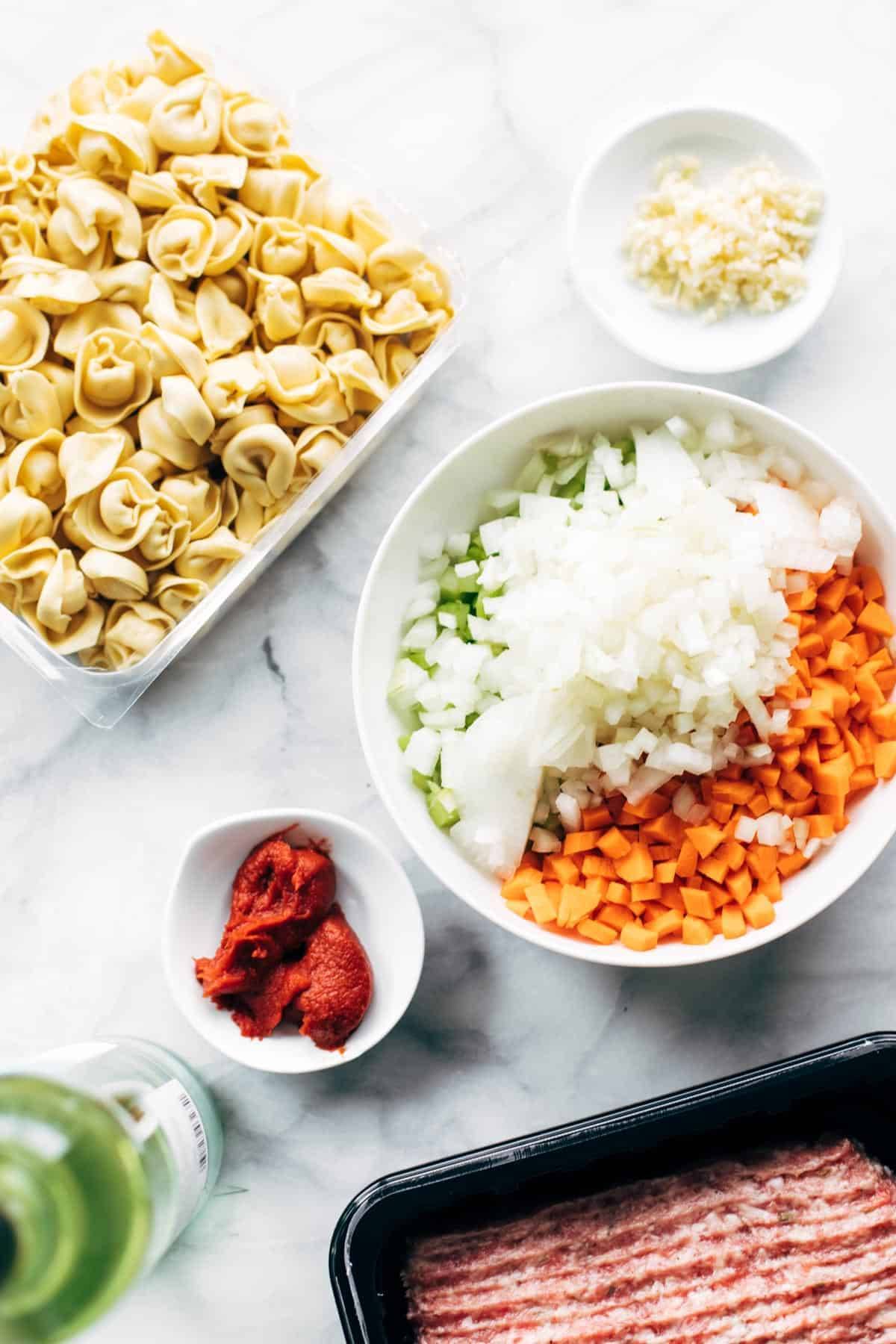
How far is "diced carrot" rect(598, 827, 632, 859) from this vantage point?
59.1 inches

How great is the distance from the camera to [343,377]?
1652mm

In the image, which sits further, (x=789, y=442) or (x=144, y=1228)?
(x=789, y=442)

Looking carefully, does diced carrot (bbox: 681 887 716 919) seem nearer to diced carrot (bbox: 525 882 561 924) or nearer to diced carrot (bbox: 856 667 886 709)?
diced carrot (bbox: 525 882 561 924)

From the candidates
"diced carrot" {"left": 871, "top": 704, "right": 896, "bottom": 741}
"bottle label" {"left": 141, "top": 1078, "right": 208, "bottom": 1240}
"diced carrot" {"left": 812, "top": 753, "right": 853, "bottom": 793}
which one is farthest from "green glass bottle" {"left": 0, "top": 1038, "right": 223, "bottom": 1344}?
"diced carrot" {"left": 871, "top": 704, "right": 896, "bottom": 741}

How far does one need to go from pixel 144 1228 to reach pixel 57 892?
0.55 metres

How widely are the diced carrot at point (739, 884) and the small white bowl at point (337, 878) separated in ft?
1.38

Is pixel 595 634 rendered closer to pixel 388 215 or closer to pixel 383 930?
pixel 383 930

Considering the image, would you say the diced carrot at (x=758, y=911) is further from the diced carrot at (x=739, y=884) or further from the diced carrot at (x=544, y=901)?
the diced carrot at (x=544, y=901)

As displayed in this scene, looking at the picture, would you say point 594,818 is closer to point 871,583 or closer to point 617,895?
point 617,895

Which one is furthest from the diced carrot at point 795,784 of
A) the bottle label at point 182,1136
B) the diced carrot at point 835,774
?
the bottle label at point 182,1136

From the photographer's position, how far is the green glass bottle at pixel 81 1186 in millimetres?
1318

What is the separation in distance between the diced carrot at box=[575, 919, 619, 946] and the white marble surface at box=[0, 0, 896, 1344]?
0.24 meters

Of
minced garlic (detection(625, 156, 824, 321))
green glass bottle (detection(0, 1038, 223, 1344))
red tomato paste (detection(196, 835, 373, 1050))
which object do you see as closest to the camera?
green glass bottle (detection(0, 1038, 223, 1344))

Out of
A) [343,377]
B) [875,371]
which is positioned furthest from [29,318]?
[875,371]
